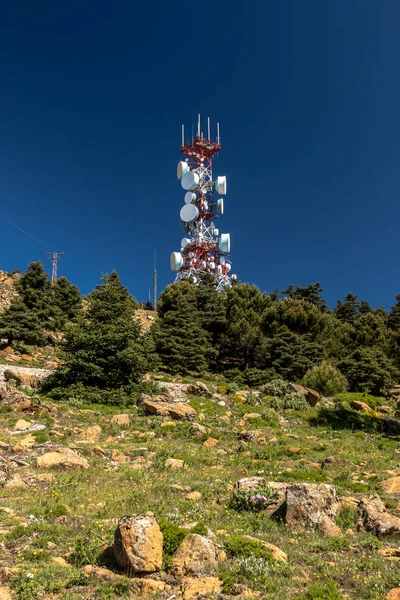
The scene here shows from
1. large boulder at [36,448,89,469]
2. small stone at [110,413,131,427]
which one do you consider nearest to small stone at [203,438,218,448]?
small stone at [110,413,131,427]

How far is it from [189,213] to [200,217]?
125 inches

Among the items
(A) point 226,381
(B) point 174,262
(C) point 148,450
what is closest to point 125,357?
(C) point 148,450

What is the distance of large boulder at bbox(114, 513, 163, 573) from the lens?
5.29 meters

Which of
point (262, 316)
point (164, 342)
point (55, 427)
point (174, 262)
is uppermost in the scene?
point (174, 262)

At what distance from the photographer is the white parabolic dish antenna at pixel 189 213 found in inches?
2203

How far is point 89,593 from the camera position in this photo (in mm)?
4918

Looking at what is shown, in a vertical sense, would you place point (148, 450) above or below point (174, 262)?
below

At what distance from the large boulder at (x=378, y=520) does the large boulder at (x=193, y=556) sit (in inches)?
125

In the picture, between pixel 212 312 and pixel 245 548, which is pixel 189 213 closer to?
pixel 212 312

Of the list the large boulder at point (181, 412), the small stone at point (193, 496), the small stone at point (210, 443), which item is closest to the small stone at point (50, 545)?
the small stone at point (193, 496)

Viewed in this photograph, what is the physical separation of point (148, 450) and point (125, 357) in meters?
8.13

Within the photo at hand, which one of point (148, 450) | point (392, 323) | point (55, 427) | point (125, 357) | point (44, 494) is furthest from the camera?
point (392, 323)

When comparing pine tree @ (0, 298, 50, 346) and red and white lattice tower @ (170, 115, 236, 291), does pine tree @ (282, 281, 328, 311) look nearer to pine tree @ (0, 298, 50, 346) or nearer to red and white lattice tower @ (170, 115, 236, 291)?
red and white lattice tower @ (170, 115, 236, 291)

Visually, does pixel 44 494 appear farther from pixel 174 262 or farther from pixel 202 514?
pixel 174 262
